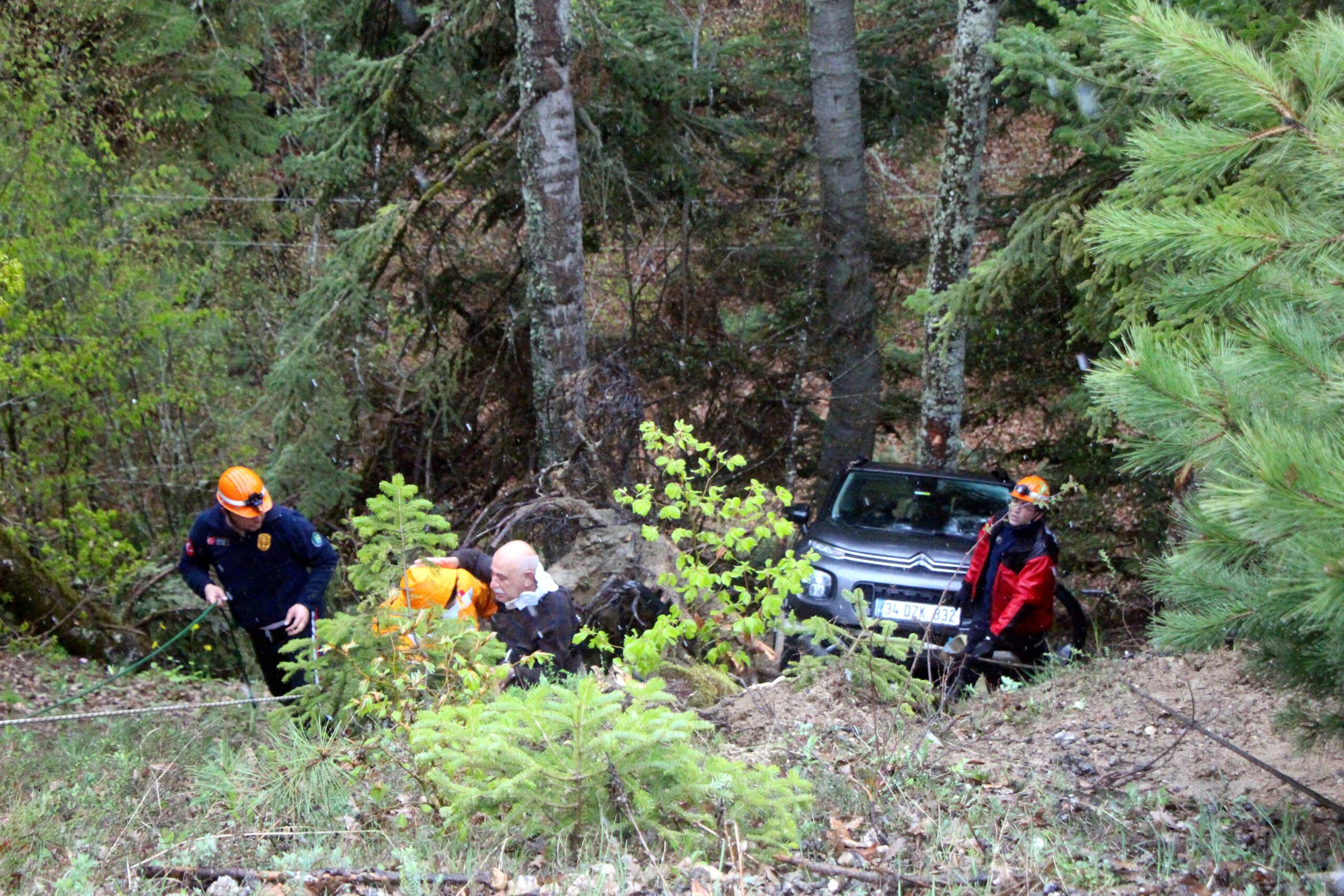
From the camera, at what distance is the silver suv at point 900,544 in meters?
7.75

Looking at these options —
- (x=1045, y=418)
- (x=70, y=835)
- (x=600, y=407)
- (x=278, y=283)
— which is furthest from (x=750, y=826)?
(x=278, y=283)

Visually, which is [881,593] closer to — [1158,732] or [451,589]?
[1158,732]

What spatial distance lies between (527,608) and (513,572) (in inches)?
9.1

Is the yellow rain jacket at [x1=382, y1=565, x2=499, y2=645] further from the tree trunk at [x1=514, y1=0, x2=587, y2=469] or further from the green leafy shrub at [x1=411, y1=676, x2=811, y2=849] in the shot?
the tree trunk at [x1=514, y1=0, x2=587, y2=469]

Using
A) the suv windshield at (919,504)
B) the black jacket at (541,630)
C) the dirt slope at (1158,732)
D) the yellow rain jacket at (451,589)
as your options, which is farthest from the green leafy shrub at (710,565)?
the suv windshield at (919,504)

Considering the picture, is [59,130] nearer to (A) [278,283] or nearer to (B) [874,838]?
(A) [278,283]

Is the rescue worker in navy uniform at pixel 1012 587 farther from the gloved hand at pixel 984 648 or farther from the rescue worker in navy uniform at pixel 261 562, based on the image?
the rescue worker in navy uniform at pixel 261 562

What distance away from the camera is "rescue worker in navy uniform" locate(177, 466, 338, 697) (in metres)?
7.02

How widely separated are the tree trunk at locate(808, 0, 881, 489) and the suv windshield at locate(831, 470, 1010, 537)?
343 cm

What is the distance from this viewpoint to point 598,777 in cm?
353

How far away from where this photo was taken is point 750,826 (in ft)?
12.1

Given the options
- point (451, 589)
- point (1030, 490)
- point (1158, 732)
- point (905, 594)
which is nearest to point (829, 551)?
point (905, 594)

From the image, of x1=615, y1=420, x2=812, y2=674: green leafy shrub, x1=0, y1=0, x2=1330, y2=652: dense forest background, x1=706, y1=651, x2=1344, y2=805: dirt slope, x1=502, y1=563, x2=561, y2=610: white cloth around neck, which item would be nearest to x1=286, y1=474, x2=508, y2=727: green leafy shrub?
x1=502, y1=563, x2=561, y2=610: white cloth around neck

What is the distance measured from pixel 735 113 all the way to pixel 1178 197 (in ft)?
25.5
